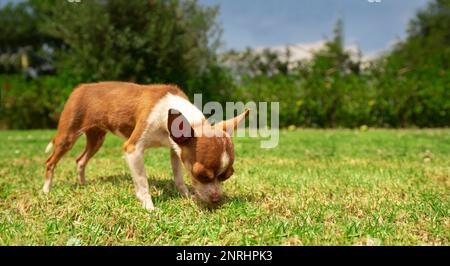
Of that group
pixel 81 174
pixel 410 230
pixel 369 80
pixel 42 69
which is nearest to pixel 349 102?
pixel 369 80

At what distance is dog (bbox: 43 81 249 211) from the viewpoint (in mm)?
4254

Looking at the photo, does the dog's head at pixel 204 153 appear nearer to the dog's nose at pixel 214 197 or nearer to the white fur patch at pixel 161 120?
the dog's nose at pixel 214 197

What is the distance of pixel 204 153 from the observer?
419cm

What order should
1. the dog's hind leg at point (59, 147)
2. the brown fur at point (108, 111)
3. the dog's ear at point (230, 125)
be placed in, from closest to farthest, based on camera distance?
1. the dog's ear at point (230, 125)
2. the brown fur at point (108, 111)
3. the dog's hind leg at point (59, 147)

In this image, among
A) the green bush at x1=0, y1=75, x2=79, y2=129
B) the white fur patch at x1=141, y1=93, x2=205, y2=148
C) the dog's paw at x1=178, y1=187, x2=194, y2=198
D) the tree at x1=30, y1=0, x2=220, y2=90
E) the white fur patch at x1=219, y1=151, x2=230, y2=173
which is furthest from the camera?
the green bush at x1=0, y1=75, x2=79, y2=129

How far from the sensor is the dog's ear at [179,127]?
4316 mm

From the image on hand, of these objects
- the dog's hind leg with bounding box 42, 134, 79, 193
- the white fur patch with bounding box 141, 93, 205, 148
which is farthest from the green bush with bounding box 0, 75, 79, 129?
the white fur patch with bounding box 141, 93, 205, 148

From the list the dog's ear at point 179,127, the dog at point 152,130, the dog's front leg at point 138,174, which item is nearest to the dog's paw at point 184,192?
the dog at point 152,130

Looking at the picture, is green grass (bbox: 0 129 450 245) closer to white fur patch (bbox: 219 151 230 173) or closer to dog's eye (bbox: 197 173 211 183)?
dog's eye (bbox: 197 173 211 183)

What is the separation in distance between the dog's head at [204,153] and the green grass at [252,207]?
22 cm
